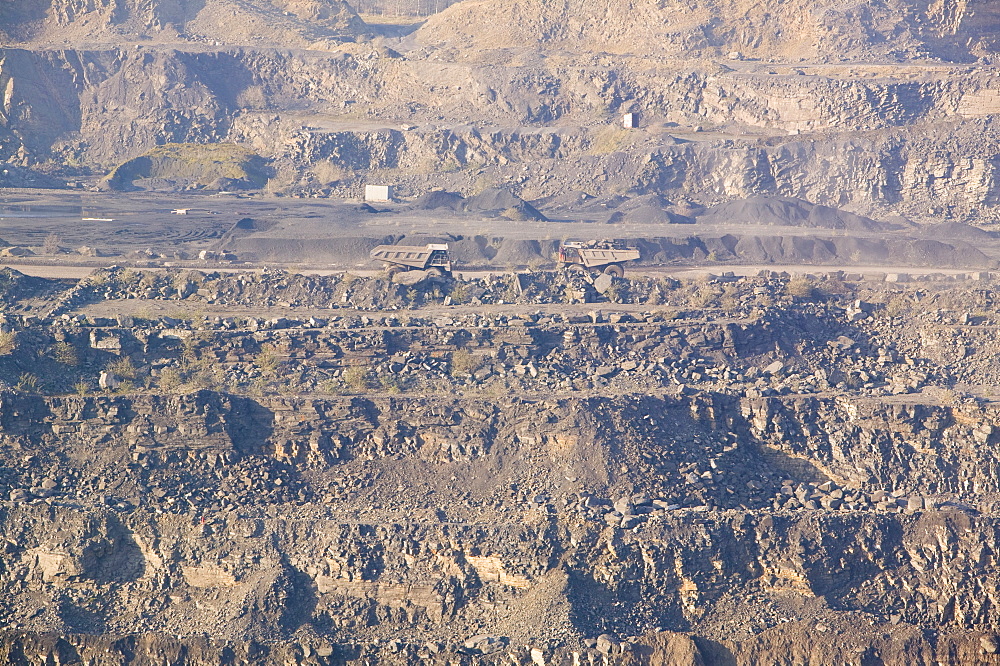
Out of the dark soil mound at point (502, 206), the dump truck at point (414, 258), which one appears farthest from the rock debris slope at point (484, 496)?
the dark soil mound at point (502, 206)

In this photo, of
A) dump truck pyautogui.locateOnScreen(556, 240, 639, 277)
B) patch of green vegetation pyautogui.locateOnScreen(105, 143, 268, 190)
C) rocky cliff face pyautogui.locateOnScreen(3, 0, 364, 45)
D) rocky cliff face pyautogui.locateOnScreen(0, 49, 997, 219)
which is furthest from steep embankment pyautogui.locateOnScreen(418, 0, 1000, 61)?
dump truck pyautogui.locateOnScreen(556, 240, 639, 277)

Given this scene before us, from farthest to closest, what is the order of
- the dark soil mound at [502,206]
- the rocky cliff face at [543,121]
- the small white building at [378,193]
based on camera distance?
the small white building at [378,193]
the rocky cliff face at [543,121]
the dark soil mound at [502,206]

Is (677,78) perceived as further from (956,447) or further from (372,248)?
(956,447)

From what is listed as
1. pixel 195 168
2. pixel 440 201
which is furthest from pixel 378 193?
pixel 195 168

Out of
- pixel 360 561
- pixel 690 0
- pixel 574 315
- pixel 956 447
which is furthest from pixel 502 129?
pixel 360 561

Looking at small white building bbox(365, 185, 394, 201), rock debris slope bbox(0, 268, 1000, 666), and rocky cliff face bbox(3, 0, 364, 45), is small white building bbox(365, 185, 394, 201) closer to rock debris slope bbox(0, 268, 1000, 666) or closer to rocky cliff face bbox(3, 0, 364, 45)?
rocky cliff face bbox(3, 0, 364, 45)

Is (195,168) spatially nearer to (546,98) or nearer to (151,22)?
(151,22)

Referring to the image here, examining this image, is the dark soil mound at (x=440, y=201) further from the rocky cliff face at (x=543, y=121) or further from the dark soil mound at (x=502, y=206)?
the rocky cliff face at (x=543, y=121)
